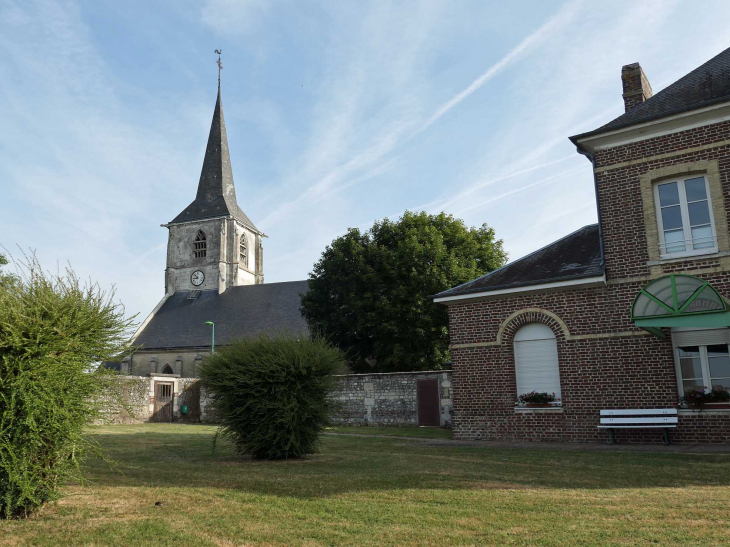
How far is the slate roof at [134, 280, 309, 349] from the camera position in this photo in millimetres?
41531

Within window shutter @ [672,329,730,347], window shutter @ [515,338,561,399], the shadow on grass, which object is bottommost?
the shadow on grass

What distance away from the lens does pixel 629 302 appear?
42.5ft

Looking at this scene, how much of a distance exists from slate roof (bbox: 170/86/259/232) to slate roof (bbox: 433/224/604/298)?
3929 centimetres

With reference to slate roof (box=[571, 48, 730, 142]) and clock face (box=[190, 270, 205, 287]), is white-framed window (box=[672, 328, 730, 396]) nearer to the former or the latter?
slate roof (box=[571, 48, 730, 142])

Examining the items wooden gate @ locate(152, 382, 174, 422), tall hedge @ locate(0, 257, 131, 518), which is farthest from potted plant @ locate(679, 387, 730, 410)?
wooden gate @ locate(152, 382, 174, 422)

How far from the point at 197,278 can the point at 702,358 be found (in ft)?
142

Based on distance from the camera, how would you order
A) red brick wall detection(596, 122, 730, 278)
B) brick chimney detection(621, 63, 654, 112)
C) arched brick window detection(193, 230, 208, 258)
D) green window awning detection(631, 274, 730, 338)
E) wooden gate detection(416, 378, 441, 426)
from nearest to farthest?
green window awning detection(631, 274, 730, 338), red brick wall detection(596, 122, 730, 278), brick chimney detection(621, 63, 654, 112), wooden gate detection(416, 378, 441, 426), arched brick window detection(193, 230, 208, 258)

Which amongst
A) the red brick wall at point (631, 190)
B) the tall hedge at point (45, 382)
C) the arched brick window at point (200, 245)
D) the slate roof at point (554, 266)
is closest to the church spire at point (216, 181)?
the arched brick window at point (200, 245)

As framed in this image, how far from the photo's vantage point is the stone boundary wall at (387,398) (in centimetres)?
1978

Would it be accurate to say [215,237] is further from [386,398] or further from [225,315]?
[386,398]

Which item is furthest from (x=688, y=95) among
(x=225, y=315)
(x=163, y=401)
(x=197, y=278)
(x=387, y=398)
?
(x=197, y=278)

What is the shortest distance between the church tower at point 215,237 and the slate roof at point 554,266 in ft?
119

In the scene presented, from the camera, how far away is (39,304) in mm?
5582

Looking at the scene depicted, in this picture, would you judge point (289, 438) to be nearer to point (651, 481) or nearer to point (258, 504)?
point (258, 504)
